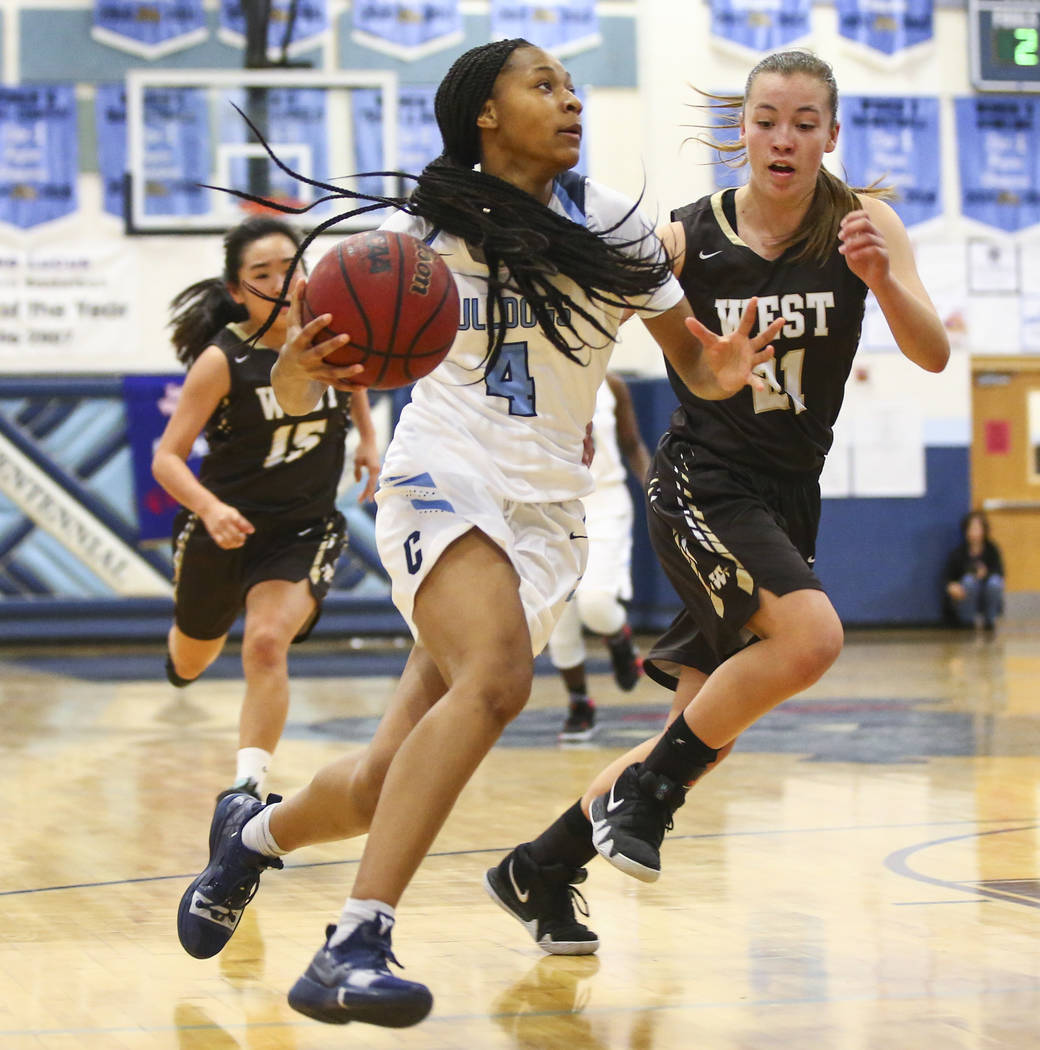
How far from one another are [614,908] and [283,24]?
10.9 meters

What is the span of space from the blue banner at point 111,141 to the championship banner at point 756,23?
4.89 m

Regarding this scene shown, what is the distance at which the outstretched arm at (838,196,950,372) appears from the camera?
315 cm

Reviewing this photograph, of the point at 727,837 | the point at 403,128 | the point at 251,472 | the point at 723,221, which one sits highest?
the point at 403,128

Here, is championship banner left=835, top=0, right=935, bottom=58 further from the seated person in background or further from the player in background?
the player in background

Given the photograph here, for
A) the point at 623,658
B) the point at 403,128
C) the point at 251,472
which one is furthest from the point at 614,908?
the point at 403,128

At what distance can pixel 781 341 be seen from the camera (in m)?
3.56

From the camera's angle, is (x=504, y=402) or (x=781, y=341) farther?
(x=781, y=341)

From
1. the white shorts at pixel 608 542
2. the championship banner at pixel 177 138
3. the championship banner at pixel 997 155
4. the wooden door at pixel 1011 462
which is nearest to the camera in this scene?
the white shorts at pixel 608 542

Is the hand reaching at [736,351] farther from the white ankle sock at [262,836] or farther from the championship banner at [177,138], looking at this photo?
the championship banner at [177,138]

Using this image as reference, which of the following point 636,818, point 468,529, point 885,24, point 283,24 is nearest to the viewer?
point 468,529

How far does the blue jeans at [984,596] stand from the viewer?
13188mm

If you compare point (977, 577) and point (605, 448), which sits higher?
point (605, 448)

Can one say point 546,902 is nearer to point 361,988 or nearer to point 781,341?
point 361,988

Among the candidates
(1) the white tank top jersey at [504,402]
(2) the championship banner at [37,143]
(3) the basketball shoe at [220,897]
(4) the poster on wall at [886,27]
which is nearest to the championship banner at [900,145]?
(4) the poster on wall at [886,27]
